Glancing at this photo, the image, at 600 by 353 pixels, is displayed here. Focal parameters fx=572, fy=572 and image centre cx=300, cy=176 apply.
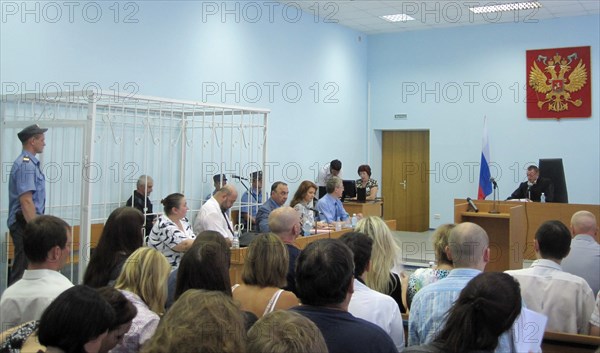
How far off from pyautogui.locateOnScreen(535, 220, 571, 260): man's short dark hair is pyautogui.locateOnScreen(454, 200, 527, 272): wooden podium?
3.42 m

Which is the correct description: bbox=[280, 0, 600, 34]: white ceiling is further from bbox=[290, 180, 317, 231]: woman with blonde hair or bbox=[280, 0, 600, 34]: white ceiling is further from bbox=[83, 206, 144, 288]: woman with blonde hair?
bbox=[83, 206, 144, 288]: woman with blonde hair

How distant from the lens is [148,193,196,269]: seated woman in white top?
14.9 feet

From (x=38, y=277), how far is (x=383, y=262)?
6.30 ft

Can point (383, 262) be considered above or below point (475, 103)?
below

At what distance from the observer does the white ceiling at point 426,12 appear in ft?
31.3

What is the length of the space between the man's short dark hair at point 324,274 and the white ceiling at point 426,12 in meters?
8.09

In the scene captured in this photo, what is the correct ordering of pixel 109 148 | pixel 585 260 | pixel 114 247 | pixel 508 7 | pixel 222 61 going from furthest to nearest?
pixel 508 7 → pixel 222 61 → pixel 109 148 → pixel 585 260 → pixel 114 247

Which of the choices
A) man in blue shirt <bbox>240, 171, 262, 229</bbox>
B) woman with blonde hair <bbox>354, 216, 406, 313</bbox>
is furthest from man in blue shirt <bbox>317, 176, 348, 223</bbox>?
woman with blonde hair <bbox>354, 216, 406, 313</bbox>

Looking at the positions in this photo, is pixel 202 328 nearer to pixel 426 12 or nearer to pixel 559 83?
pixel 426 12

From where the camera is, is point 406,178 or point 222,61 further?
point 406,178

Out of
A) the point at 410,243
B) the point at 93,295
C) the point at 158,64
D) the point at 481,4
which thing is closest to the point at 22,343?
the point at 93,295

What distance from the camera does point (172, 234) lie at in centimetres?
456

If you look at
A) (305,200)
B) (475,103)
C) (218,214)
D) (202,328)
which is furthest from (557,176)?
(202,328)

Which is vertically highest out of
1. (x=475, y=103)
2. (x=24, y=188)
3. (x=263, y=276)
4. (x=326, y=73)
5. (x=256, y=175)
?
(x=326, y=73)
